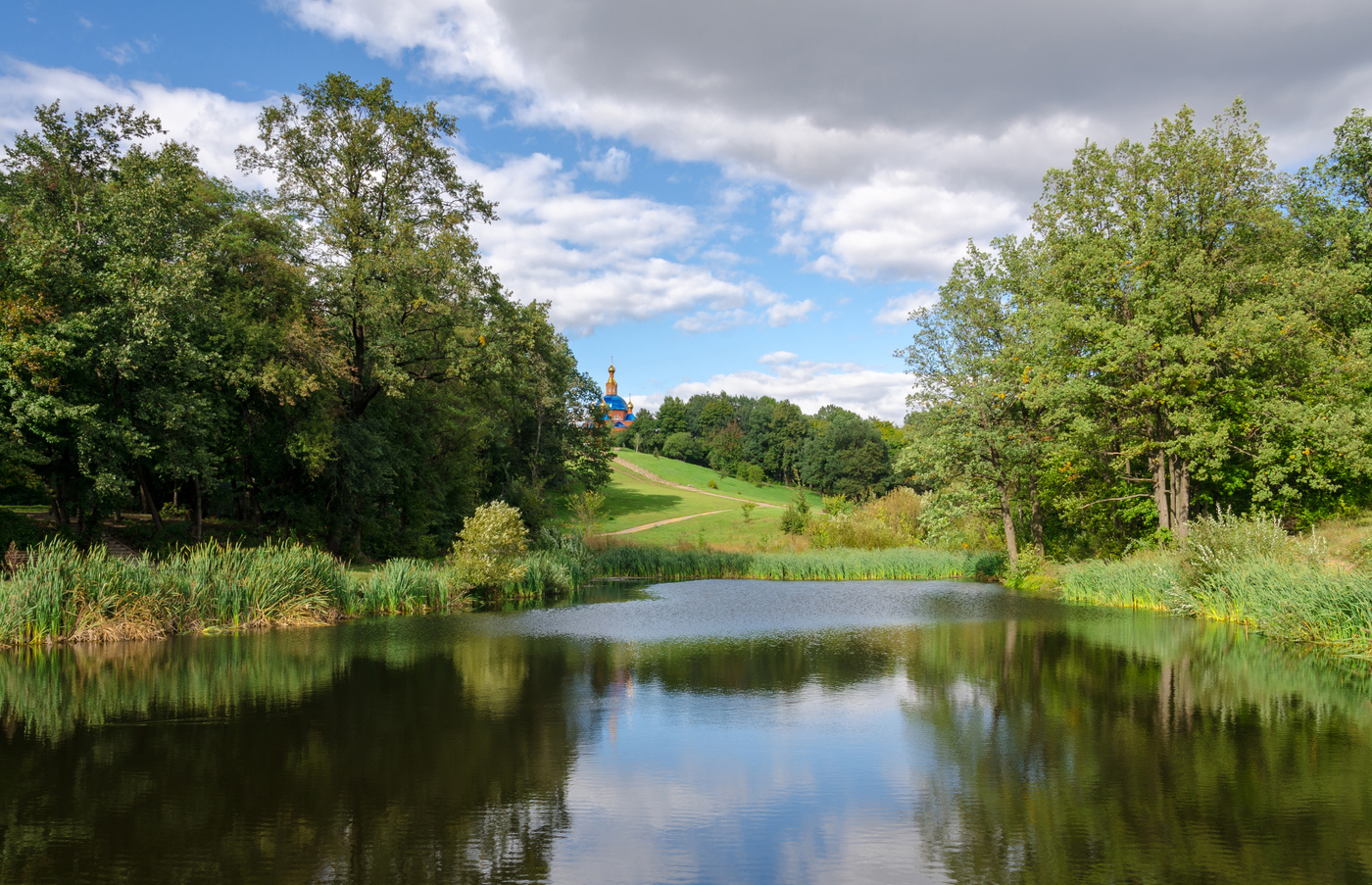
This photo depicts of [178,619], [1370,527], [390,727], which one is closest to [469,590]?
[178,619]

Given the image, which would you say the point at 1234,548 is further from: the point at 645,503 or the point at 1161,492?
the point at 645,503

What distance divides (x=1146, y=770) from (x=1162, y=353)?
1848 cm

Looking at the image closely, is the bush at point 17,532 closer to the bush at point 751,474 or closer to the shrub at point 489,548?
the shrub at point 489,548

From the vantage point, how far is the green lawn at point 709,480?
77938 mm

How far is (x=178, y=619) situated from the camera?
15586mm

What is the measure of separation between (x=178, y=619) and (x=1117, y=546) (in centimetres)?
2807

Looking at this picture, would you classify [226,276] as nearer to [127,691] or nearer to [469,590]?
[469,590]

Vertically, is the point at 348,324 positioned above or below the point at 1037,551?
above

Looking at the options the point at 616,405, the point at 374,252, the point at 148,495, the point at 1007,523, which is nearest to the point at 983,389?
the point at 1007,523

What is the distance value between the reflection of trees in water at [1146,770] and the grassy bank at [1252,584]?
54.0 inches

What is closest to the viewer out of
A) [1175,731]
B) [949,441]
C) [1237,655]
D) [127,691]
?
[1175,731]

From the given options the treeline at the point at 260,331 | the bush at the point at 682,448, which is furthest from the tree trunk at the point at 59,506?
the bush at the point at 682,448

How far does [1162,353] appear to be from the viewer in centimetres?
2236

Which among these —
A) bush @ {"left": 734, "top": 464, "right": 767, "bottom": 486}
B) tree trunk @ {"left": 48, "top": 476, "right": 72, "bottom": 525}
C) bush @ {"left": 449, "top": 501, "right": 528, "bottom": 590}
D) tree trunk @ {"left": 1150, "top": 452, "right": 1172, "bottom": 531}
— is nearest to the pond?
bush @ {"left": 449, "top": 501, "right": 528, "bottom": 590}
